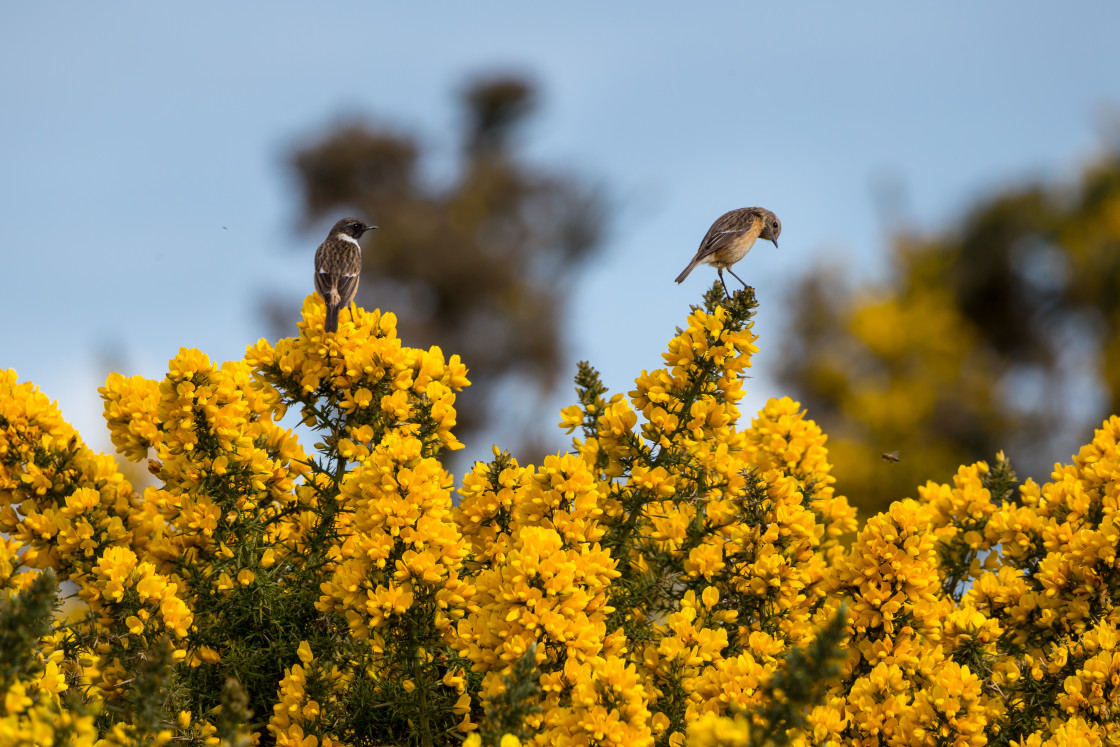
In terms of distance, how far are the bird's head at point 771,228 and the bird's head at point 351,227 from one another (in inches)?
92.7

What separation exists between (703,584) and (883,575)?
0.66 metres

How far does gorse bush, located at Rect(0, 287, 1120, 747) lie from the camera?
308 centimetres

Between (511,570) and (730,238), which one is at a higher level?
(730,238)

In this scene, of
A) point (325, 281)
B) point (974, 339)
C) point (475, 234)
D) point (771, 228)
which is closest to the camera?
point (325, 281)

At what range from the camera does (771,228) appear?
545 cm

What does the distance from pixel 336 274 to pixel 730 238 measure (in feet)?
5.91

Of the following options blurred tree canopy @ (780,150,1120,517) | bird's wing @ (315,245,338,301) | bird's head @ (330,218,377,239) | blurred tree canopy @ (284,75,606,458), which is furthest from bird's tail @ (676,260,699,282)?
blurred tree canopy @ (284,75,606,458)

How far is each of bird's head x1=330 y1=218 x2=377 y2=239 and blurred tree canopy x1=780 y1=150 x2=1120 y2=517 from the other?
1162 cm

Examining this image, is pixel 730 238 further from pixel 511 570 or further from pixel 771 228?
pixel 511 570

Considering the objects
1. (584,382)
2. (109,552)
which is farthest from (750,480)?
(109,552)

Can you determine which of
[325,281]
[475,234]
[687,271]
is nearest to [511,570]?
A: [325,281]

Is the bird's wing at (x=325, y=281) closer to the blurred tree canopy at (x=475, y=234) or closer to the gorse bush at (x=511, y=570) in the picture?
the gorse bush at (x=511, y=570)

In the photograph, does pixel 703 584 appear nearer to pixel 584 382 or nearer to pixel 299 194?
pixel 584 382

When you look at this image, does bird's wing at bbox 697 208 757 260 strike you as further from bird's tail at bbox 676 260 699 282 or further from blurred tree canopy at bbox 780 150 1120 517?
blurred tree canopy at bbox 780 150 1120 517
